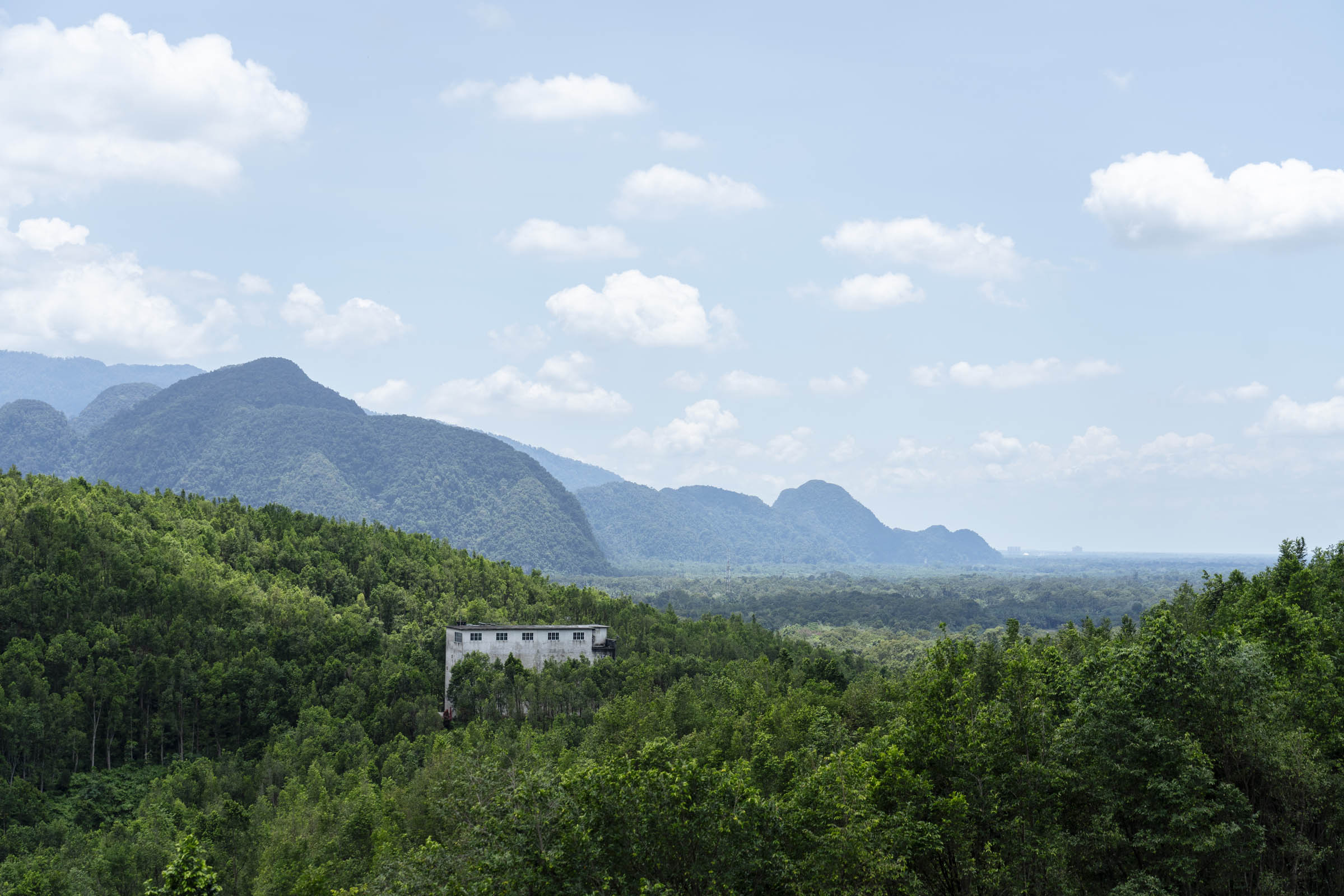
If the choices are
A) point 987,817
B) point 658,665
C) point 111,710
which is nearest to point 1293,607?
point 987,817

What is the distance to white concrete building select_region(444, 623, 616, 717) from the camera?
7762cm

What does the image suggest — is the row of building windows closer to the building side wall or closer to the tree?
the building side wall

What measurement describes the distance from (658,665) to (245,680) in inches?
1331

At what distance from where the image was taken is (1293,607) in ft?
130

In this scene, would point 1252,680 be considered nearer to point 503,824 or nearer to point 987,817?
point 987,817

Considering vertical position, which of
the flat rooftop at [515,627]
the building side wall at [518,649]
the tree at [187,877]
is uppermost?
the tree at [187,877]

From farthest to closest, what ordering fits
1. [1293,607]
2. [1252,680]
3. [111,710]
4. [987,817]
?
[111,710] → [1293,607] → [1252,680] → [987,817]

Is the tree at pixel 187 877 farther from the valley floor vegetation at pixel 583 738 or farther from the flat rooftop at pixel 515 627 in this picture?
the flat rooftop at pixel 515 627

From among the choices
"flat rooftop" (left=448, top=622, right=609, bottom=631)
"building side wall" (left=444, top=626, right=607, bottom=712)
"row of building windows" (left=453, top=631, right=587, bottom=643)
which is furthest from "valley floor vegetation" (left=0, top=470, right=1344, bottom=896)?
"flat rooftop" (left=448, top=622, right=609, bottom=631)

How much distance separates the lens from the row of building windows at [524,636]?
77.6 metres

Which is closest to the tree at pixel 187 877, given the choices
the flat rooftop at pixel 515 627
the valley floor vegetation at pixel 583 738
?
the valley floor vegetation at pixel 583 738

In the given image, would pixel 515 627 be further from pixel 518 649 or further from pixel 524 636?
pixel 518 649

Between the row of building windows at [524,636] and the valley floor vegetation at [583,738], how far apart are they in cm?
264

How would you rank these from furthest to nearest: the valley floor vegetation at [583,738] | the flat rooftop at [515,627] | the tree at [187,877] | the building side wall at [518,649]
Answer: the flat rooftop at [515,627], the building side wall at [518,649], the valley floor vegetation at [583,738], the tree at [187,877]
